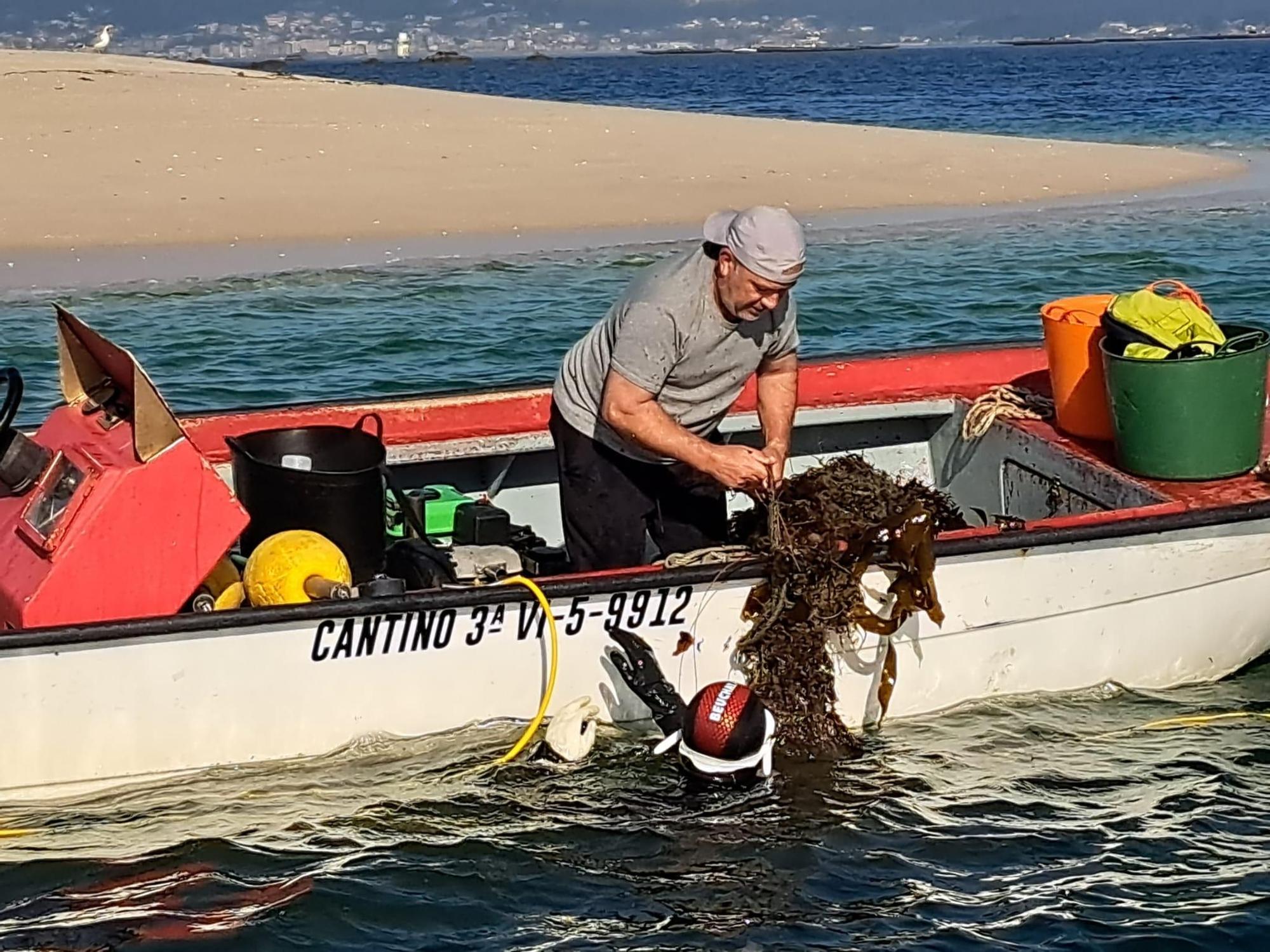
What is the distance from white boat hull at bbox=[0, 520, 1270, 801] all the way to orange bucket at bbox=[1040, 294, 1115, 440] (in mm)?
769

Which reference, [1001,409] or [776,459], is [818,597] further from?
[1001,409]

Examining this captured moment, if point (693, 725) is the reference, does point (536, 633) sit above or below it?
above

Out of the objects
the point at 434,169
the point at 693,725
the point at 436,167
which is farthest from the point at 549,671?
the point at 436,167

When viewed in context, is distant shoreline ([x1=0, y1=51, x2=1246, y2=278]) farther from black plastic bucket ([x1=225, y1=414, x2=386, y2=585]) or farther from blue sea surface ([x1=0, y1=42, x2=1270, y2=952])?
blue sea surface ([x1=0, y1=42, x2=1270, y2=952])

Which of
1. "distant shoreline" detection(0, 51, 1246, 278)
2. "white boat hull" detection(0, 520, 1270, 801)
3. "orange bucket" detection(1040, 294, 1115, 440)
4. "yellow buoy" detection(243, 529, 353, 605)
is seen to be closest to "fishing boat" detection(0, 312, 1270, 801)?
"white boat hull" detection(0, 520, 1270, 801)

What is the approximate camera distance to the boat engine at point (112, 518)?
5.35 m

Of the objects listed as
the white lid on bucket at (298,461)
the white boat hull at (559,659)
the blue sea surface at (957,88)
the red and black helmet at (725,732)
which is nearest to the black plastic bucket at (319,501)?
the white lid on bucket at (298,461)

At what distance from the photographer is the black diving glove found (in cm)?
573

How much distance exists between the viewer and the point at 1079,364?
22.2 feet

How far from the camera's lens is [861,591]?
19.1ft

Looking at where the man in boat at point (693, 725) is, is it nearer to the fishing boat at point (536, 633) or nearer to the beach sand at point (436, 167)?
the fishing boat at point (536, 633)

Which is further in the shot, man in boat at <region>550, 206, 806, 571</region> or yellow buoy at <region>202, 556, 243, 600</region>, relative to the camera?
yellow buoy at <region>202, 556, 243, 600</region>

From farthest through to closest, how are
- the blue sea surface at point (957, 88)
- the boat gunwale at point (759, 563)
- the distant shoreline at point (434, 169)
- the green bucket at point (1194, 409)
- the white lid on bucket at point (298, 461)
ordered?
1. the blue sea surface at point (957, 88)
2. the distant shoreline at point (434, 169)
3. the white lid on bucket at point (298, 461)
4. the green bucket at point (1194, 409)
5. the boat gunwale at point (759, 563)

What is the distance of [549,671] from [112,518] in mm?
1412
